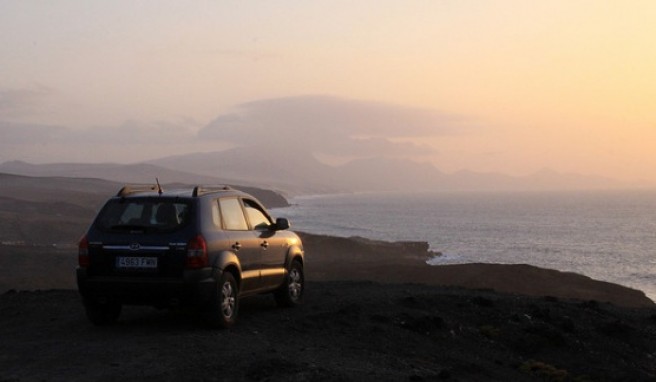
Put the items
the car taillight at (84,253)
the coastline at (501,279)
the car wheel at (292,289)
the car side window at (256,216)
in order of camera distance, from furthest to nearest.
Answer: the coastline at (501,279) → the car wheel at (292,289) → the car side window at (256,216) → the car taillight at (84,253)

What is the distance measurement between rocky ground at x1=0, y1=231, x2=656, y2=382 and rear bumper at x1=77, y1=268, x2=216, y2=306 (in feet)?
1.79

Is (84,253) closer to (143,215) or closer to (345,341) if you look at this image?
(143,215)

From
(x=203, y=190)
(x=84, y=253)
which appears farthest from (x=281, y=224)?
(x=84, y=253)

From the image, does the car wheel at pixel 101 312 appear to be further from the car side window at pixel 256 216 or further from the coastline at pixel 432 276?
the coastline at pixel 432 276

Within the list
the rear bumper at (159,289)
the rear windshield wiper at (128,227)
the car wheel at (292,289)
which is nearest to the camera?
the rear bumper at (159,289)

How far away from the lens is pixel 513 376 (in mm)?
10906

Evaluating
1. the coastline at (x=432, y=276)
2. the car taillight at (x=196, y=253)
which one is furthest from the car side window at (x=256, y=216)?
the coastline at (x=432, y=276)

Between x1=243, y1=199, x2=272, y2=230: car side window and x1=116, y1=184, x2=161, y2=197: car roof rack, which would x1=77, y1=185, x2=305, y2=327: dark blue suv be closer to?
x1=116, y1=184, x2=161, y2=197: car roof rack

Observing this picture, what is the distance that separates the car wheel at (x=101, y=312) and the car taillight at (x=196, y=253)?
5.35ft

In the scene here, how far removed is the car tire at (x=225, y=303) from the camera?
10.7 metres

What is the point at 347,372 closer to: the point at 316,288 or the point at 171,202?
the point at 171,202

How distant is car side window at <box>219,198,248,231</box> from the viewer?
11523 mm

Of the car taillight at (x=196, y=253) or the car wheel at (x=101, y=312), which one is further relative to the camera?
the car wheel at (x=101, y=312)

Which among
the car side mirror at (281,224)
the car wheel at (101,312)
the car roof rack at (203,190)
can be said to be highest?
the car roof rack at (203,190)
